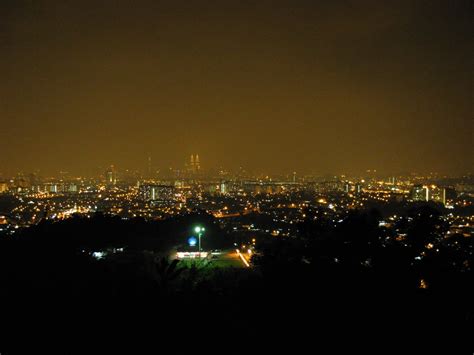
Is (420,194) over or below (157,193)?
over

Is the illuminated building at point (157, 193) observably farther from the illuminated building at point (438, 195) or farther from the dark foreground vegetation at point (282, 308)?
the dark foreground vegetation at point (282, 308)

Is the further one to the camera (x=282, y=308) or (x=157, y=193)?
(x=157, y=193)

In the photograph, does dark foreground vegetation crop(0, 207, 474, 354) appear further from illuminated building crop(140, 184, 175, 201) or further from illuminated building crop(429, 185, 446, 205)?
illuminated building crop(140, 184, 175, 201)

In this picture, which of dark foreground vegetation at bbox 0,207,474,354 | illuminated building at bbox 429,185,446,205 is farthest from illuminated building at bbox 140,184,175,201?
dark foreground vegetation at bbox 0,207,474,354

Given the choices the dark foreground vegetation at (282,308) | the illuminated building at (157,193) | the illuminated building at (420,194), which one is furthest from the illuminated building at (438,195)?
the dark foreground vegetation at (282,308)

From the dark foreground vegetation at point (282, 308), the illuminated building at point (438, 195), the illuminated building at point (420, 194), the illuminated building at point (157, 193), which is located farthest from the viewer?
the illuminated building at point (157, 193)

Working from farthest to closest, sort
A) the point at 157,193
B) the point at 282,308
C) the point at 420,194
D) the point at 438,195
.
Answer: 1. the point at 157,193
2. the point at 420,194
3. the point at 438,195
4. the point at 282,308

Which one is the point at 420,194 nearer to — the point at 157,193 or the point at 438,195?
the point at 438,195

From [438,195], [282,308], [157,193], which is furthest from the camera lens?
[157,193]

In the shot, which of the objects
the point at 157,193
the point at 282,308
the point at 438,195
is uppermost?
the point at 282,308

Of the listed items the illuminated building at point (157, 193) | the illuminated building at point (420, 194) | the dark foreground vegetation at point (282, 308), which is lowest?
the illuminated building at point (157, 193)

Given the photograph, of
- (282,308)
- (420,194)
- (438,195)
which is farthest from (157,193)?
(282,308)
